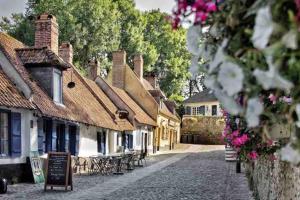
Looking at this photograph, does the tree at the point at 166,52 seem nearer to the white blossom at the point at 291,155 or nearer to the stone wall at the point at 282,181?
the stone wall at the point at 282,181

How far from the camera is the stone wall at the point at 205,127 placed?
6197cm

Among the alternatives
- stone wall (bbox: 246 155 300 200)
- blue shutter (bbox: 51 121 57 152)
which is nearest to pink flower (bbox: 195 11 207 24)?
stone wall (bbox: 246 155 300 200)

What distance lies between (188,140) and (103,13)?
23286mm

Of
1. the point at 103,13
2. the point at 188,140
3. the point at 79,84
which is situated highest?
the point at 103,13

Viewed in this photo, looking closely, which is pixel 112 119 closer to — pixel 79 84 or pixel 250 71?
pixel 79 84

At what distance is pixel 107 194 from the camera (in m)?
14.5

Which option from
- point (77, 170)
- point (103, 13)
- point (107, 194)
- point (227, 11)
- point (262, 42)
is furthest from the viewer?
point (103, 13)

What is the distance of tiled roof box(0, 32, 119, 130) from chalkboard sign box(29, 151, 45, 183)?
5.08ft

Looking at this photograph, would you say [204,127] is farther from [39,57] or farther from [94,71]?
[39,57]

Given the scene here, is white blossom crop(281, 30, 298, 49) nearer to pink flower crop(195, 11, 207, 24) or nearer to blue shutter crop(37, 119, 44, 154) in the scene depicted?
pink flower crop(195, 11, 207, 24)

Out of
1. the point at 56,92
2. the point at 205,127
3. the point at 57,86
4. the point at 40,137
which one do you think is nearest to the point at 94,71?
the point at 57,86

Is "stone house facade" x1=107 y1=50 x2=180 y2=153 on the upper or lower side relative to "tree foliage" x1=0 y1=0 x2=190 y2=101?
lower

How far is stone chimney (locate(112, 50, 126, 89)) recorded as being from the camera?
138 feet

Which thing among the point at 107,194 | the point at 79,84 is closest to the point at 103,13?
the point at 79,84
